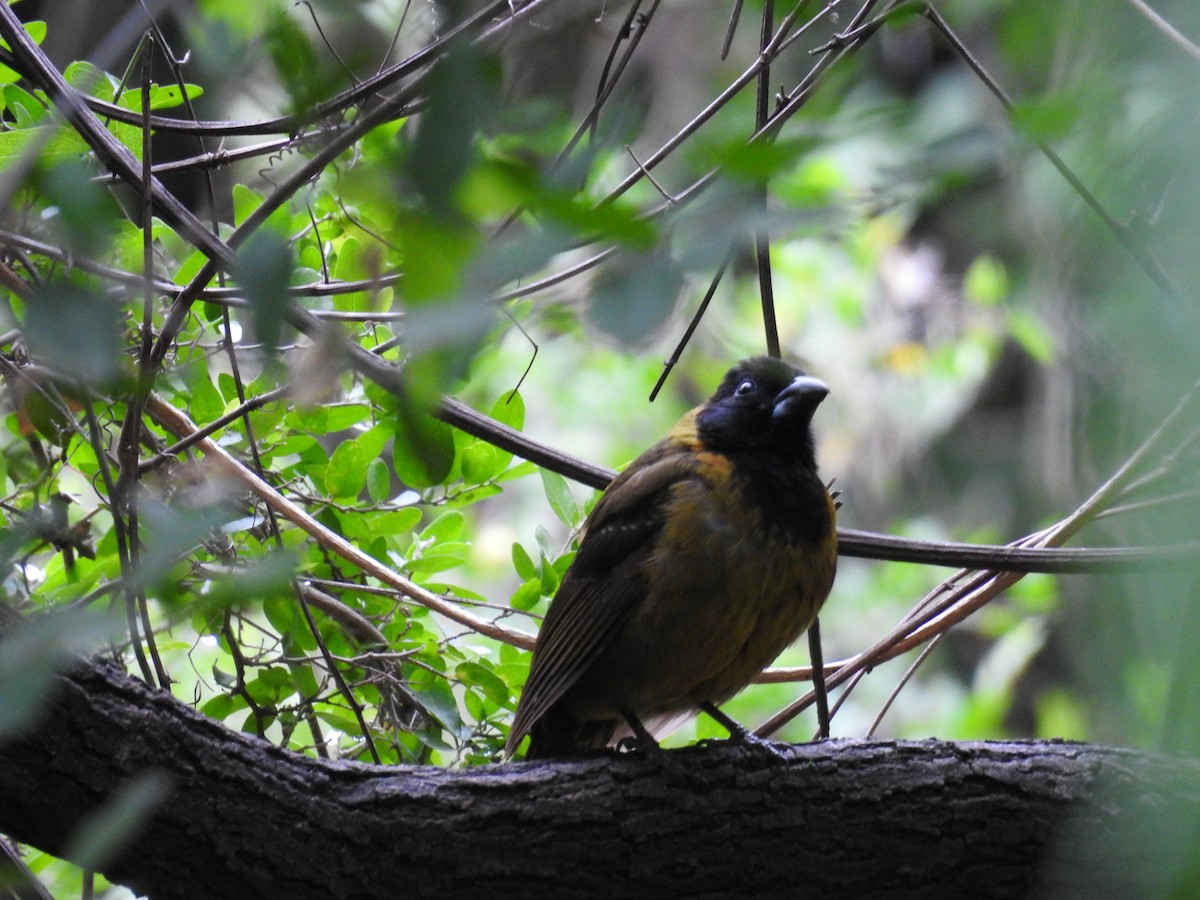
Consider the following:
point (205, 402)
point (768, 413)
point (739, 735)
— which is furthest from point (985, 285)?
point (205, 402)

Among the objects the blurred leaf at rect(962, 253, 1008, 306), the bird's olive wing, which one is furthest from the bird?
the blurred leaf at rect(962, 253, 1008, 306)

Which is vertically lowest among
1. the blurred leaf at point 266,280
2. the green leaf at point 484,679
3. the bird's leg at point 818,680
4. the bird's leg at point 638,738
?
the blurred leaf at point 266,280

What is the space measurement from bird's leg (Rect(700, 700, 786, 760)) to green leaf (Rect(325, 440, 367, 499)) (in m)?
1.19

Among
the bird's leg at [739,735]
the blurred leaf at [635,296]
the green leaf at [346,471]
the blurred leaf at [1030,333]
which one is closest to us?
the blurred leaf at [635,296]

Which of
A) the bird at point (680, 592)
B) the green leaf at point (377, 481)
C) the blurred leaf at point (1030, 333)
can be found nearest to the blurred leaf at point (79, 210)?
the bird at point (680, 592)

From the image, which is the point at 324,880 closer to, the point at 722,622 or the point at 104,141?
the point at 722,622

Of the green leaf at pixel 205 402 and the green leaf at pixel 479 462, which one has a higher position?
the green leaf at pixel 479 462

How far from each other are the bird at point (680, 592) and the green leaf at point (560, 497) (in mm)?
110

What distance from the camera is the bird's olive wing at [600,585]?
3.07 metres

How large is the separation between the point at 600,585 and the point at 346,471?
0.78 metres

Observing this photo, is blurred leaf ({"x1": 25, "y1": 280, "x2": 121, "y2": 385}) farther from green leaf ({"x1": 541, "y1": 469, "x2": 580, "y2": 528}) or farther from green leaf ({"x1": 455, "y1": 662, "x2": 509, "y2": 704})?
green leaf ({"x1": 541, "y1": 469, "x2": 580, "y2": 528})

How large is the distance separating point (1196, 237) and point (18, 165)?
1141 mm

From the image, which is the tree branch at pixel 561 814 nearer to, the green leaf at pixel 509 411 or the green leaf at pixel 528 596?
the green leaf at pixel 528 596

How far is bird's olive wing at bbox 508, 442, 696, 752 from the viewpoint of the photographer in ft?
10.1
